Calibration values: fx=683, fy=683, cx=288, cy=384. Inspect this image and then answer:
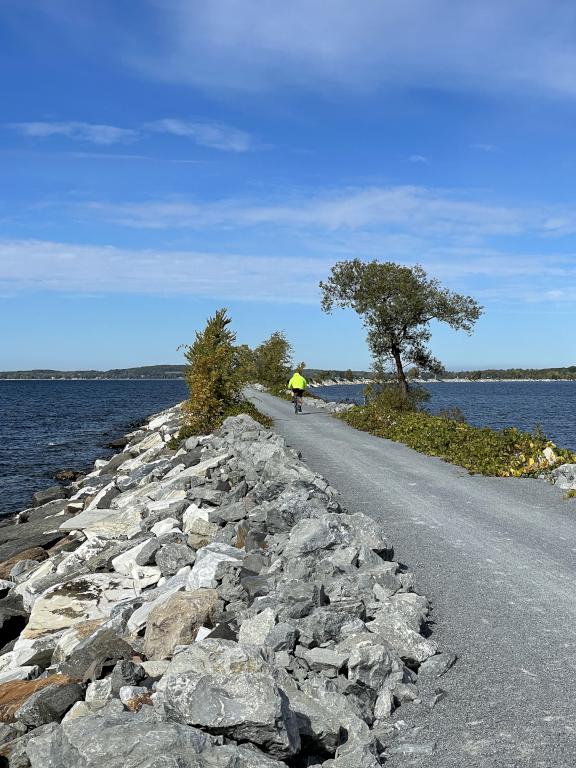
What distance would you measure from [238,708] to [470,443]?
49.2 feet

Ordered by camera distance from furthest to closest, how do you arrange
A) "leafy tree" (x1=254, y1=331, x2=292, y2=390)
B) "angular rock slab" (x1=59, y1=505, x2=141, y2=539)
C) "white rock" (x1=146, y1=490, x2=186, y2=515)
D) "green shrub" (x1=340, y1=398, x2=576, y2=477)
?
"leafy tree" (x1=254, y1=331, x2=292, y2=390) < "green shrub" (x1=340, y1=398, x2=576, y2=477) < "angular rock slab" (x1=59, y1=505, x2=141, y2=539) < "white rock" (x1=146, y1=490, x2=186, y2=515)

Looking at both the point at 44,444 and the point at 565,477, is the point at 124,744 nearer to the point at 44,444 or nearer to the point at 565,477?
the point at 565,477

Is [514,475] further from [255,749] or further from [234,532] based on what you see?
[255,749]

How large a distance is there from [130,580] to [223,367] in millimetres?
17578

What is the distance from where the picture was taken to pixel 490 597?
24.5 feet

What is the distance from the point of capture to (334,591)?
6.56 meters

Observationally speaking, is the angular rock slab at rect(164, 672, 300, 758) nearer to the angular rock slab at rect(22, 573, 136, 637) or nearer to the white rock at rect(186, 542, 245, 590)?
the white rock at rect(186, 542, 245, 590)

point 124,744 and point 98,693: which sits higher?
point 124,744

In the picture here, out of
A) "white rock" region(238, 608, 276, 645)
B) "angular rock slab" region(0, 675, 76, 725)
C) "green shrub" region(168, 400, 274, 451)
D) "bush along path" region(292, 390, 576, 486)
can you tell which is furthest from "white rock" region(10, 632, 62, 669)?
"green shrub" region(168, 400, 274, 451)

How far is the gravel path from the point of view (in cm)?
471

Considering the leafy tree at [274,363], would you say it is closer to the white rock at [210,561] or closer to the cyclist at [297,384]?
the cyclist at [297,384]

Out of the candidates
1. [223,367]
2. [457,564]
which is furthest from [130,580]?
[223,367]

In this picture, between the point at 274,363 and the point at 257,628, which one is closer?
the point at 257,628

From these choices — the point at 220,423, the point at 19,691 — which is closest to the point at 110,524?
the point at 19,691
